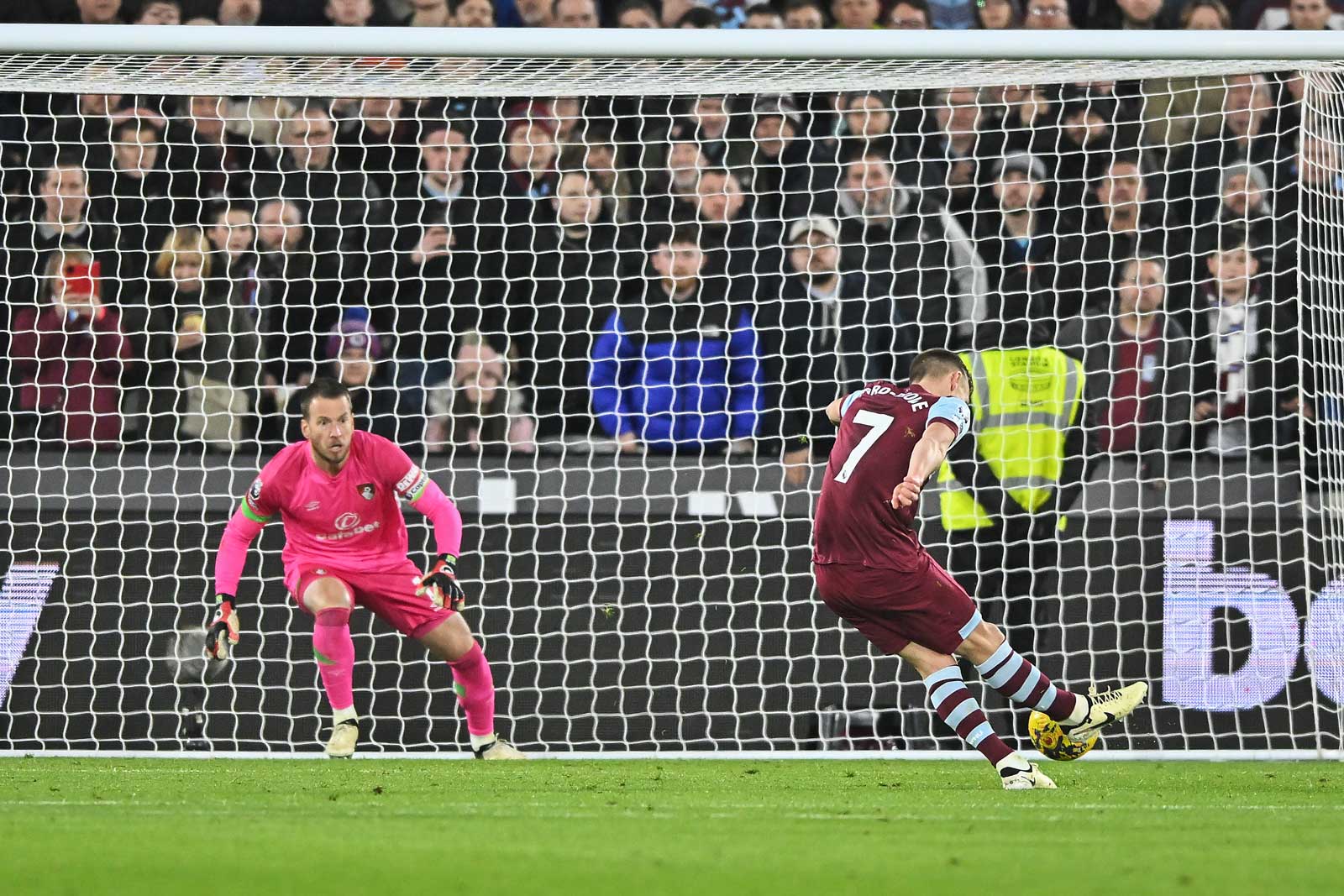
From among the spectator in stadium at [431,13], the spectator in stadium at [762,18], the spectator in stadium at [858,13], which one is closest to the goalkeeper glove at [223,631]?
the spectator in stadium at [431,13]

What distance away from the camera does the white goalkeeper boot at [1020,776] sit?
5312mm

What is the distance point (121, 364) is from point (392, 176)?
1597mm

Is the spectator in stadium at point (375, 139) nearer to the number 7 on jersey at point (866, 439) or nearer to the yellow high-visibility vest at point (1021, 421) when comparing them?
the yellow high-visibility vest at point (1021, 421)

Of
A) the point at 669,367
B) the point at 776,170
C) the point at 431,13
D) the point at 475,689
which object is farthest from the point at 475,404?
the point at 431,13

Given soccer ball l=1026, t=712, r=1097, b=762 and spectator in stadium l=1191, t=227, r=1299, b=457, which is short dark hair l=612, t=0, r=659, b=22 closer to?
spectator in stadium l=1191, t=227, r=1299, b=457

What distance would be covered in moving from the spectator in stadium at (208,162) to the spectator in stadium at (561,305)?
1.37 metres

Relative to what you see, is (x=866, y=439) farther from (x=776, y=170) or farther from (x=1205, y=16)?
(x=1205, y=16)

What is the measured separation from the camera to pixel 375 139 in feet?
29.1

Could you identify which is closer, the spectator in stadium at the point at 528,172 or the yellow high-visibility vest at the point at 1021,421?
the yellow high-visibility vest at the point at 1021,421

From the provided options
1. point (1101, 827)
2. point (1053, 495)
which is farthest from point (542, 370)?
point (1101, 827)

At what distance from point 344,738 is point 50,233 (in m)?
3.05

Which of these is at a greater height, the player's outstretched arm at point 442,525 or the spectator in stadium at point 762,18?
the spectator in stadium at point 762,18

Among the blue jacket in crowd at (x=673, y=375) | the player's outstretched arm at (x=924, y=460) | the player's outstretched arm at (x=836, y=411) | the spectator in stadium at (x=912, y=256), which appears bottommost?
the player's outstretched arm at (x=924, y=460)

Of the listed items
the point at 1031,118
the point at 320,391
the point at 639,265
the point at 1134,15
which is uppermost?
the point at 1134,15
